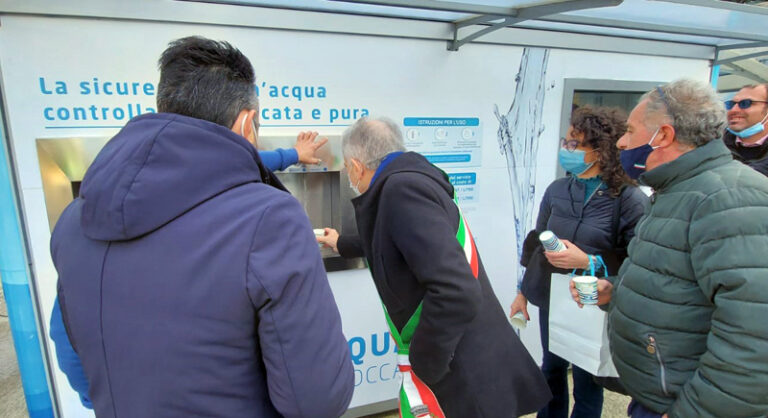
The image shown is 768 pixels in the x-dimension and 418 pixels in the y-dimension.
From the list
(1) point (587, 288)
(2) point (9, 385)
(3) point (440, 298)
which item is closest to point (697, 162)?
(1) point (587, 288)

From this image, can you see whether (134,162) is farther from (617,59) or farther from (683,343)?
(617,59)

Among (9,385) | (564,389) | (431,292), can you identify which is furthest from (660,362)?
(9,385)

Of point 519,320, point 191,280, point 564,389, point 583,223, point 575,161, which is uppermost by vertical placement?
point 575,161

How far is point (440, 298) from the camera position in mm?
1395

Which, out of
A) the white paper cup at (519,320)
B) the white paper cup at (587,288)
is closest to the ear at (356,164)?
the white paper cup at (587,288)

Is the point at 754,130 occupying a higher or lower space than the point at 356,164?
higher

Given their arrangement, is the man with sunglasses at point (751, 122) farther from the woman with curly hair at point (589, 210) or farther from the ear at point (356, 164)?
the ear at point (356, 164)

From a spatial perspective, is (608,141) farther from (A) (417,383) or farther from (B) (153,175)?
(B) (153,175)

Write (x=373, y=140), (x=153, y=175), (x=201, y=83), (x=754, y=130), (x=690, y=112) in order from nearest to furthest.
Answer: (x=153, y=175) < (x=201, y=83) < (x=690, y=112) < (x=373, y=140) < (x=754, y=130)

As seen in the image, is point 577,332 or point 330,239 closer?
point 577,332

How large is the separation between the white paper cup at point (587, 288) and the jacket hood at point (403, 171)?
659mm

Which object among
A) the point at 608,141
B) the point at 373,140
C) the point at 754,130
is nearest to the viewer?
the point at 373,140

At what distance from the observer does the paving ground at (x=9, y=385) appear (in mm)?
3025

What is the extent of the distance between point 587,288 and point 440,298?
2.33 feet
